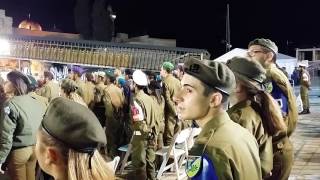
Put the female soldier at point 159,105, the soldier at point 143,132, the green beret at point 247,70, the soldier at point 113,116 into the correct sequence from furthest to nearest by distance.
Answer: the soldier at point 113,116
the female soldier at point 159,105
the soldier at point 143,132
the green beret at point 247,70

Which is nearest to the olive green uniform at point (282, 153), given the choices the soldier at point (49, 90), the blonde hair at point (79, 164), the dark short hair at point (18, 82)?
the blonde hair at point (79, 164)

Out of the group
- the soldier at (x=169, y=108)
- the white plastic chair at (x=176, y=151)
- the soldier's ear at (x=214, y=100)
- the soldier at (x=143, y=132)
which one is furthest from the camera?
the soldier at (x=169, y=108)

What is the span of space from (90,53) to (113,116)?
2067 cm

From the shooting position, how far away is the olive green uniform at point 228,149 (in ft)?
8.23

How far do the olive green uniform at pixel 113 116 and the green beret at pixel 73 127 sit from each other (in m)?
8.14

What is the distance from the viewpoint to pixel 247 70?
3711 millimetres

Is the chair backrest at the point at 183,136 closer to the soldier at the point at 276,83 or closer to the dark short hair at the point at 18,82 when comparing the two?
the dark short hair at the point at 18,82

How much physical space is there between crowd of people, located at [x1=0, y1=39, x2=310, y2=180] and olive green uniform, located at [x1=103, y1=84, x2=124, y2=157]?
2.02m

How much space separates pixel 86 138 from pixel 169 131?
25.5 feet

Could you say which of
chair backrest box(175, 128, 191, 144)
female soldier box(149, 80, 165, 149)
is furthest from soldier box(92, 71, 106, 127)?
chair backrest box(175, 128, 191, 144)

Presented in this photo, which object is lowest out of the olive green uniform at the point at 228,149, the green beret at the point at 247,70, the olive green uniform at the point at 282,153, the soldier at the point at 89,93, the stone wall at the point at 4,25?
the soldier at the point at 89,93

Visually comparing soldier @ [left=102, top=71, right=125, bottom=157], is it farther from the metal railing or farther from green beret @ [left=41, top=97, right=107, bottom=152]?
the metal railing

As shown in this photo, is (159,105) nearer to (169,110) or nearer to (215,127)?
(169,110)

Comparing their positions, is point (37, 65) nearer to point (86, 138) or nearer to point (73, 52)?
point (73, 52)
